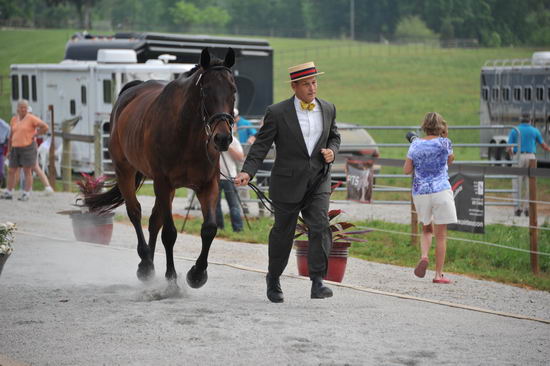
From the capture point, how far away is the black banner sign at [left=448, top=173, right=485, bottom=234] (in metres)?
11.8

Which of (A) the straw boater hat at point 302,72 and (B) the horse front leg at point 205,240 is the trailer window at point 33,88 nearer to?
(B) the horse front leg at point 205,240

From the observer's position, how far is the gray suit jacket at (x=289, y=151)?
7.75 metres

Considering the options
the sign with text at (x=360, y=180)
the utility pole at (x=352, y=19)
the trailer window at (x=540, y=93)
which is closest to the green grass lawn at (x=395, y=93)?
the sign with text at (x=360, y=180)

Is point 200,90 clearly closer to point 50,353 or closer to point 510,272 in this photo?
point 50,353

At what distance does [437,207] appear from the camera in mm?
9891

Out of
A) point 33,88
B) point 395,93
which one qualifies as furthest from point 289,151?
point 395,93

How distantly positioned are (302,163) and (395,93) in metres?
50.4

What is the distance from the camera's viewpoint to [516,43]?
2158 cm

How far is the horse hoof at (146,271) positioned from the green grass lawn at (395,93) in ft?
12.5

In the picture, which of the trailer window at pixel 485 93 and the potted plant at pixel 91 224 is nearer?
the potted plant at pixel 91 224

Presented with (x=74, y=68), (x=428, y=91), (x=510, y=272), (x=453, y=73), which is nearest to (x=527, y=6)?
(x=74, y=68)

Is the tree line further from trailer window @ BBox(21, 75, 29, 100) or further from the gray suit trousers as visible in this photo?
the gray suit trousers

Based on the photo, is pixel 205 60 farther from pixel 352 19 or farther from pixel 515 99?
pixel 352 19

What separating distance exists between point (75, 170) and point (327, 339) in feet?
54.5
